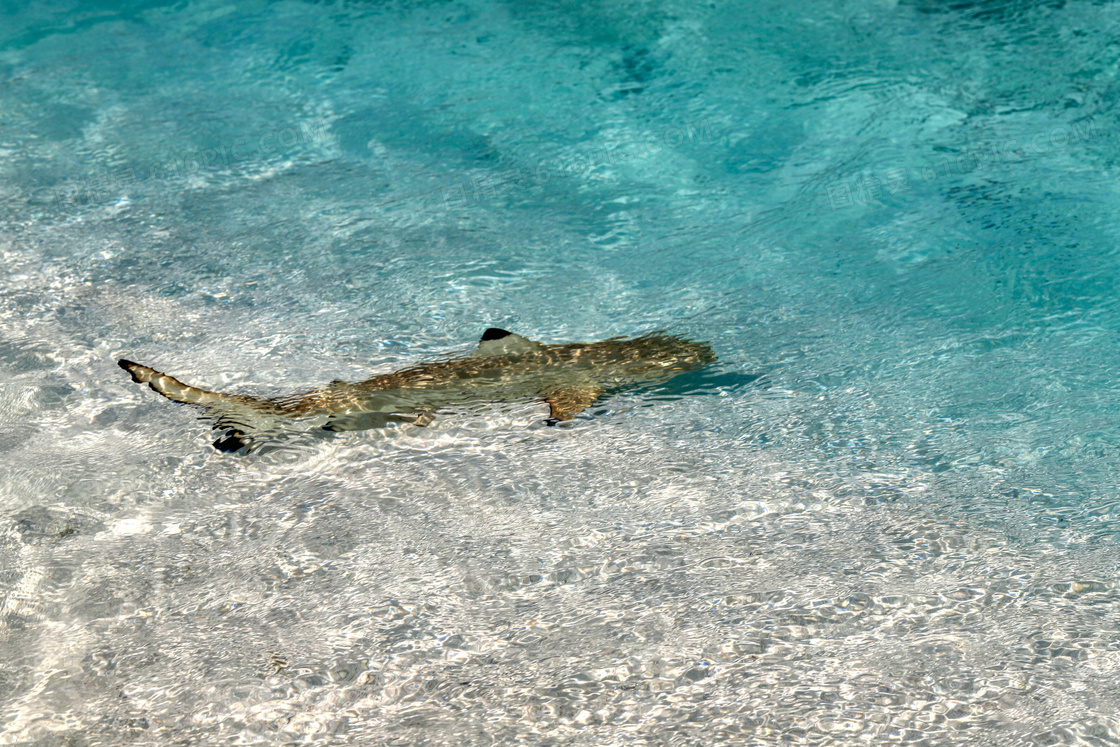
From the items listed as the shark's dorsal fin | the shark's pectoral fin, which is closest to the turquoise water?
the shark's pectoral fin

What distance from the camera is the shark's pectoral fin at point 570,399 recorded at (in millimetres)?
3779

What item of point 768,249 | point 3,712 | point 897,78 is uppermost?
point 897,78

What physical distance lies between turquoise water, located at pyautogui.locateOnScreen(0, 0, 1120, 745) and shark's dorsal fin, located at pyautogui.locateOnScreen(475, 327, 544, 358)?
0.28 meters

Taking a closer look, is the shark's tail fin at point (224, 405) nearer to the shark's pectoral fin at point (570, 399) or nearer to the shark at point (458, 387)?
the shark at point (458, 387)

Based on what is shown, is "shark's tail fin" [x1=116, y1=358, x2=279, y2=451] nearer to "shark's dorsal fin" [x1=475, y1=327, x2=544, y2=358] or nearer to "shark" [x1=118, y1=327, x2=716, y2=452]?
"shark" [x1=118, y1=327, x2=716, y2=452]

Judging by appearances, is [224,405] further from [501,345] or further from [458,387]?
[501,345]

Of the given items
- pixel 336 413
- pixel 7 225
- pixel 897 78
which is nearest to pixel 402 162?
pixel 7 225

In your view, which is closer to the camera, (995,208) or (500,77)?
(995,208)

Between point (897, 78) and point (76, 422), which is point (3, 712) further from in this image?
point (897, 78)

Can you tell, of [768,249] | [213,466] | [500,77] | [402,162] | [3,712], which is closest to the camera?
[3,712]

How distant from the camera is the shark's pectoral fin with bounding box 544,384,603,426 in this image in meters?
3.78

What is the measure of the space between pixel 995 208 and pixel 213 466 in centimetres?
430

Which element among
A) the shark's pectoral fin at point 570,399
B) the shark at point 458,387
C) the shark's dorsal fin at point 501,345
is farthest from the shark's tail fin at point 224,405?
the shark's pectoral fin at point 570,399

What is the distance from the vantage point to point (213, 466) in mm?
3541
